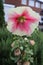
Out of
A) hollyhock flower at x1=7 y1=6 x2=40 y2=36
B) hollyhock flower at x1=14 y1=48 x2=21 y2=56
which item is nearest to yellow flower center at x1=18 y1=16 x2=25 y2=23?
hollyhock flower at x1=7 y1=6 x2=40 y2=36

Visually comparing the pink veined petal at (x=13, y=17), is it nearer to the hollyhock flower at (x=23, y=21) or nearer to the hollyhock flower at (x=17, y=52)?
the hollyhock flower at (x=23, y=21)

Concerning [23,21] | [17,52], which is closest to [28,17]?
[23,21]

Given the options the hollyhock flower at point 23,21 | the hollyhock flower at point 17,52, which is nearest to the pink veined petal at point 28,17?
the hollyhock flower at point 23,21

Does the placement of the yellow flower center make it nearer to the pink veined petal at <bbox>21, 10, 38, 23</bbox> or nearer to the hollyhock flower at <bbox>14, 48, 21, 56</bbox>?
the pink veined petal at <bbox>21, 10, 38, 23</bbox>

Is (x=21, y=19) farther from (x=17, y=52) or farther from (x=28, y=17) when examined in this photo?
(x=17, y=52)

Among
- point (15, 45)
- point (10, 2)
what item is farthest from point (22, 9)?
point (10, 2)

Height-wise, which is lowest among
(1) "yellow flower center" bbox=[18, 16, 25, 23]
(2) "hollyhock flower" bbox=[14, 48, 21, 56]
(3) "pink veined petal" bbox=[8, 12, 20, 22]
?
(2) "hollyhock flower" bbox=[14, 48, 21, 56]

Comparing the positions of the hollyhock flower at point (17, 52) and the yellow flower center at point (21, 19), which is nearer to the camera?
the yellow flower center at point (21, 19)

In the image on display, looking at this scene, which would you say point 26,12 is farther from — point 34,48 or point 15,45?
point 34,48

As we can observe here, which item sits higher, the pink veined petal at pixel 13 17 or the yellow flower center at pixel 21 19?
the pink veined petal at pixel 13 17
